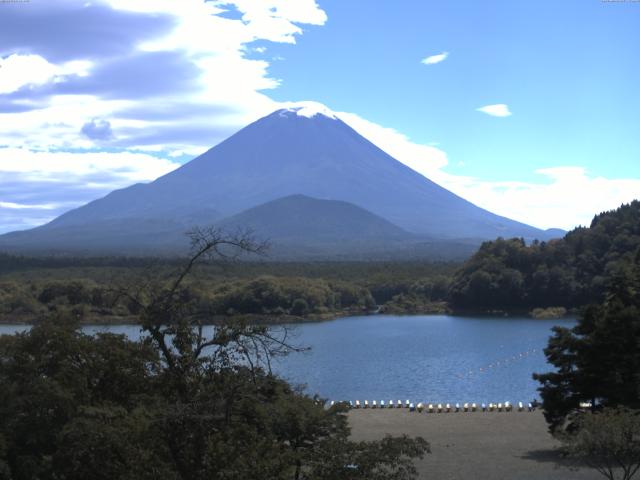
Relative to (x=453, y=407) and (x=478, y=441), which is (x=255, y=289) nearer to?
(x=453, y=407)

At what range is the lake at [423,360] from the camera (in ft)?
101

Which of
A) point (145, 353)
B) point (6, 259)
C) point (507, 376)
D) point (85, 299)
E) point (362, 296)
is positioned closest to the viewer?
point (145, 353)

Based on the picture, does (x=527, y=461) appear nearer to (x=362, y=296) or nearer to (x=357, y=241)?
(x=362, y=296)

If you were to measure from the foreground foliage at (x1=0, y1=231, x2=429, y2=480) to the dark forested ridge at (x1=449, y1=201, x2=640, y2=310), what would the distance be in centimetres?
5539

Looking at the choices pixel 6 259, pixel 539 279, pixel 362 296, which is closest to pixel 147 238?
pixel 6 259

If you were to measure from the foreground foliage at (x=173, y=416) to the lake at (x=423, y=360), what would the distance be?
1569cm

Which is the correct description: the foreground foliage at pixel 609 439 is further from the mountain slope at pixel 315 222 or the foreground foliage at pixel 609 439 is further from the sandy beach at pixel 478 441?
the mountain slope at pixel 315 222

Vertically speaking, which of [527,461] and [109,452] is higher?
[109,452]

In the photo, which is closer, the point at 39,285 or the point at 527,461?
the point at 527,461

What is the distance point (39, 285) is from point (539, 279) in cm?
3802

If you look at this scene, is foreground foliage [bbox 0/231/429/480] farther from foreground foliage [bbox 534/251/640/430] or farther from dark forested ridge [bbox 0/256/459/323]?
dark forested ridge [bbox 0/256/459/323]

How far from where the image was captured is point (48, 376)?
1186cm

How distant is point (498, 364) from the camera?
3778cm

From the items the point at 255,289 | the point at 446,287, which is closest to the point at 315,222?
the point at 446,287
